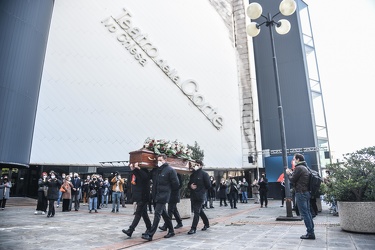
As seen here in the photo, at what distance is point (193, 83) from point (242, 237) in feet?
62.2

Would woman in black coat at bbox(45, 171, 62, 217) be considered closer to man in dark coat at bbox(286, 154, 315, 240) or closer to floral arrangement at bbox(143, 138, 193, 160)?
floral arrangement at bbox(143, 138, 193, 160)

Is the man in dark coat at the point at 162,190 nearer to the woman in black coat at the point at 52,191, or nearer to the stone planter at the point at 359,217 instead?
the stone planter at the point at 359,217

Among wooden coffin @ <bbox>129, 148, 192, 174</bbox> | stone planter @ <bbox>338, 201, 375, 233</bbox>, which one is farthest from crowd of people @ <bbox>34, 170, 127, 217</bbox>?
stone planter @ <bbox>338, 201, 375, 233</bbox>

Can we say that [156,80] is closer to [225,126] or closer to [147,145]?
[225,126]

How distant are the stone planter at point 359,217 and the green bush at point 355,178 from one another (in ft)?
0.91

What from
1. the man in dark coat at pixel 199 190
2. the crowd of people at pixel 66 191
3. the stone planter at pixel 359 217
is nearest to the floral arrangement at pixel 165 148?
the man in dark coat at pixel 199 190

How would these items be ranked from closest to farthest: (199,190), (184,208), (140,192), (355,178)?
(140,192)
(355,178)
(199,190)
(184,208)

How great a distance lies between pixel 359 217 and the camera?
552cm

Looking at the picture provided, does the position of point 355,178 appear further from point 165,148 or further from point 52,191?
point 52,191

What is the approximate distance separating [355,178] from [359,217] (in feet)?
3.01

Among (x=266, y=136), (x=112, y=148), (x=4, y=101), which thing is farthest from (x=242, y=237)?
(x=266, y=136)

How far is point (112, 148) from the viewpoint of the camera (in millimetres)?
19641

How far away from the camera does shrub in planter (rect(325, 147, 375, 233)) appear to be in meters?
5.47

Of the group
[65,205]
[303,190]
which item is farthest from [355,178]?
[65,205]
